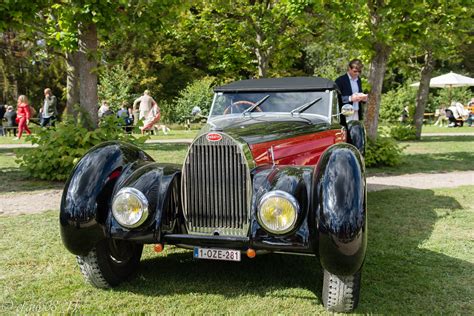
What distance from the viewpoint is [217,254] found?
3693 millimetres

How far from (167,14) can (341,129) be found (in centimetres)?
507

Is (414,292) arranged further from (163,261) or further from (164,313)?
(163,261)

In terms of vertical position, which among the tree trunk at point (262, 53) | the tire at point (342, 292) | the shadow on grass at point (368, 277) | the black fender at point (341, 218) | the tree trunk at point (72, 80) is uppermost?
the tree trunk at point (262, 53)

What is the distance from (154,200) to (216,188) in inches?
19.9

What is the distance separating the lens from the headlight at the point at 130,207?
12.1 feet

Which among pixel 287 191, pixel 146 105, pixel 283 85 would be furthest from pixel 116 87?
pixel 287 191

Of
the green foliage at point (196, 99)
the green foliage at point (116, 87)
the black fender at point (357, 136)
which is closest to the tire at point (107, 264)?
the black fender at point (357, 136)

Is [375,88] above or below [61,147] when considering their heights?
above

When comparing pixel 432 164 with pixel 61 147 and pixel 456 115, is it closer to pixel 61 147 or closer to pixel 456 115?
pixel 61 147

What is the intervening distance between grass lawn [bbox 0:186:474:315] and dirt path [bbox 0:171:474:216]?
3.70 ft

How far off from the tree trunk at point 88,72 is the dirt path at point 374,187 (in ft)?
6.44

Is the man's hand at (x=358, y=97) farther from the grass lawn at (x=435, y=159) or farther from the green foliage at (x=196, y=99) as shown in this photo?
the green foliage at (x=196, y=99)

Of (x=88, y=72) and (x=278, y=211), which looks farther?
(x=88, y=72)

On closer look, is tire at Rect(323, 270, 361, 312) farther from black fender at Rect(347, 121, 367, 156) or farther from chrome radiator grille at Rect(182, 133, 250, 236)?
black fender at Rect(347, 121, 367, 156)
